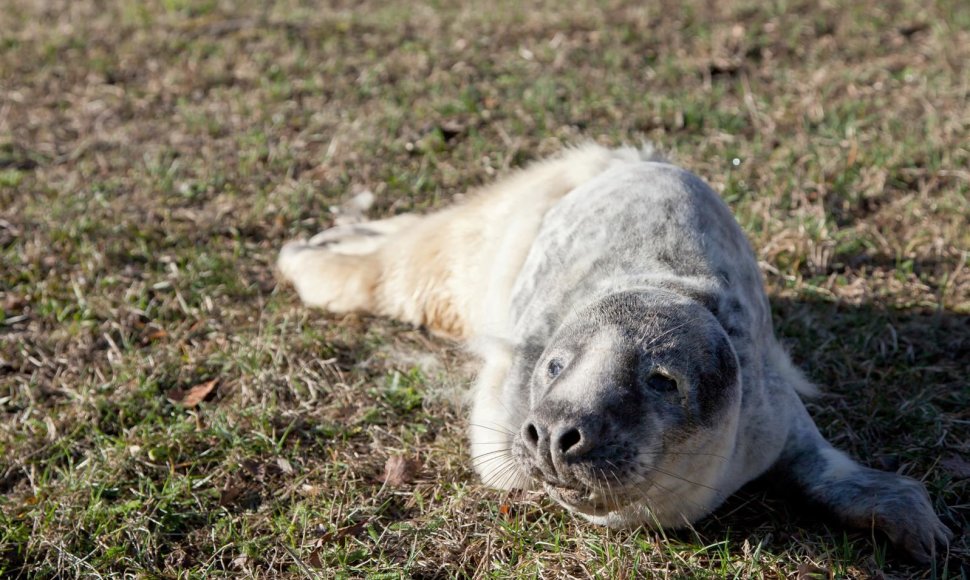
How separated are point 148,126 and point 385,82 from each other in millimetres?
1604

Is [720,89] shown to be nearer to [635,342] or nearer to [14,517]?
[635,342]

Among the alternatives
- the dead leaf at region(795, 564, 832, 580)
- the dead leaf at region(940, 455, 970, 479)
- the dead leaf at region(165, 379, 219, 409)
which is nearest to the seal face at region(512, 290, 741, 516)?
the dead leaf at region(795, 564, 832, 580)

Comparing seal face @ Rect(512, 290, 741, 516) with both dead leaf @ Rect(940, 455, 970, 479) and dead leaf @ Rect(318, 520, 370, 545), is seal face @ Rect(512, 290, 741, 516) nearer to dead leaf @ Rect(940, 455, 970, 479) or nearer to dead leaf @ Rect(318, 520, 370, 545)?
dead leaf @ Rect(318, 520, 370, 545)

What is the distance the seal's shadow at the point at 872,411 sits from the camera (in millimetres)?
3318

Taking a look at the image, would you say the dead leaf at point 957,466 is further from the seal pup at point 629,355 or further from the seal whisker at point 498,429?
the seal whisker at point 498,429

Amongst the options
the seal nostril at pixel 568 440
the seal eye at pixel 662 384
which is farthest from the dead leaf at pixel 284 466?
the seal eye at pixel 662 384

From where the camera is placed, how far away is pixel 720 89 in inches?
257

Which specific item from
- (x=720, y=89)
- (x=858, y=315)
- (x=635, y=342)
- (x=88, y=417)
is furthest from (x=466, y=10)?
(x=635, y=342)

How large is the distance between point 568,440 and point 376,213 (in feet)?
10.3

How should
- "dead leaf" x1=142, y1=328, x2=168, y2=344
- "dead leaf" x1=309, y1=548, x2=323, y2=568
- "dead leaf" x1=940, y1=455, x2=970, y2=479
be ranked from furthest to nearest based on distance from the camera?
1. "dead leaf" x1=142, y1=328, x2=168, y2=344
2. "dead leaf" x1=940, y1=455, x2=970, y2=479
3. "dead leaf" x1=309, y1=548, x2=323, y2=568

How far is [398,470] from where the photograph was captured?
3.75m

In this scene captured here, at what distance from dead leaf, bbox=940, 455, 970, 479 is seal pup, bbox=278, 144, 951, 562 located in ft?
1.23

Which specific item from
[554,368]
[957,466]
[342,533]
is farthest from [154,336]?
[957,466]

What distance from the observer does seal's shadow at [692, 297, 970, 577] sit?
3.32 meters
